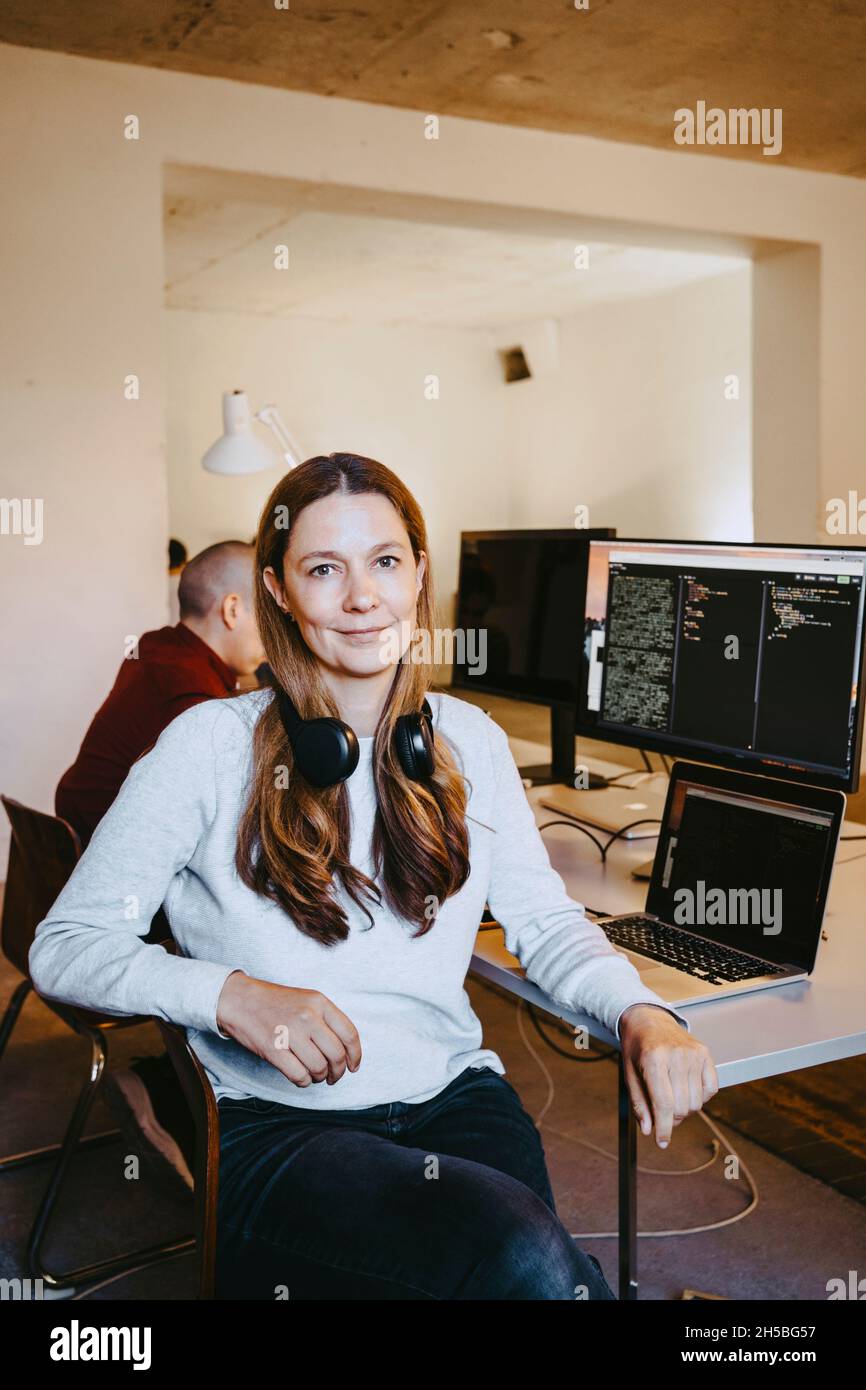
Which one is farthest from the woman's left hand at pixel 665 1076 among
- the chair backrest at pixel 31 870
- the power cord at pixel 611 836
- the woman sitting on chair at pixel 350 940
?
the chair backrest at pixel 31 870

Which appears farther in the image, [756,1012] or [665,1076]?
[756,1012]

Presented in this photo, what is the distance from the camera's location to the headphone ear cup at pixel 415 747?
4.58 feet

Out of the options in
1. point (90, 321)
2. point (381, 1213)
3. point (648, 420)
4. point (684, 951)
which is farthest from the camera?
point (648, 420)

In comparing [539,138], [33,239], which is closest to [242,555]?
[33,239]

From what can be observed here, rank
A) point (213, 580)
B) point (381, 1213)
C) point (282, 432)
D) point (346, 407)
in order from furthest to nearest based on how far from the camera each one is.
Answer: point (346, 407), point (282, 432), point (213, 580), point (381, 1213)

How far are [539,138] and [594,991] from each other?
4.41 m

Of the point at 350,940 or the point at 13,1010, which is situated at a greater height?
the point at 350,940

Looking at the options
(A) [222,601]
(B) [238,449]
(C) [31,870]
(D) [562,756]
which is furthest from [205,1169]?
(B) [238,449]

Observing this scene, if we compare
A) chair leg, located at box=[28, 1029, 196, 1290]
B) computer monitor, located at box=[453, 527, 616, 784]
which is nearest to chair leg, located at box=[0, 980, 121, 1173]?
chair leg, located at box=[28, 1029, 196, 1290]

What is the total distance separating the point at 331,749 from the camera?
132cm

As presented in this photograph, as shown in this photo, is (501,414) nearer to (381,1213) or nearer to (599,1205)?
(599,1205)

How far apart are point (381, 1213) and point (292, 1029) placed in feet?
0.62

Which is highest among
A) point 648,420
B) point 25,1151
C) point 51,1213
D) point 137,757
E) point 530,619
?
point 648,420

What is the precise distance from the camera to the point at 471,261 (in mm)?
7410
